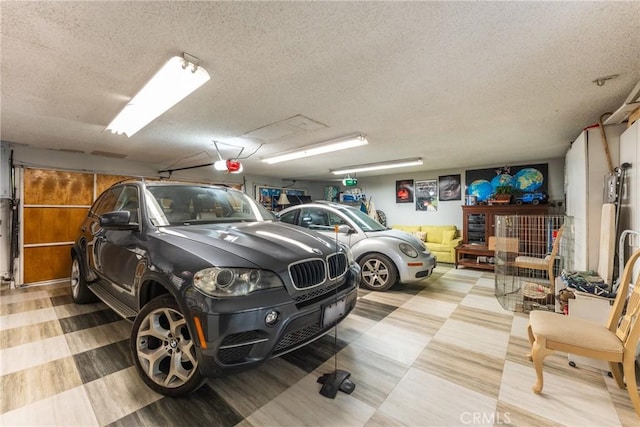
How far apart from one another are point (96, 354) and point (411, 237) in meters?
4.16

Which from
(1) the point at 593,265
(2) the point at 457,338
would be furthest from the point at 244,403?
(1) the point at 593,265

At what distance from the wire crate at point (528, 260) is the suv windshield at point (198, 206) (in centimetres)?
345

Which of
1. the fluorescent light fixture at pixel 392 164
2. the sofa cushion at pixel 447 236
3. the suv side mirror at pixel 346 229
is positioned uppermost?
the fluorescent light fixture at pixel 392 164

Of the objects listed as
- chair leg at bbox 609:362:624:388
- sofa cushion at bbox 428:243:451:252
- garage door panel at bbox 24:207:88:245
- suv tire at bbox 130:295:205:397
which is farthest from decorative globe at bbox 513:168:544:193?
garage door panel at bbox 24:207:88:245

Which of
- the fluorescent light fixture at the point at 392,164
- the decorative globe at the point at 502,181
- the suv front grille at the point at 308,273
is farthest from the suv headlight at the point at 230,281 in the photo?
the decorative globe at the point at 502,181

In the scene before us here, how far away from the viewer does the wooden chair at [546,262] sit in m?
3.42

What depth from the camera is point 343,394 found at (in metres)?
1.71

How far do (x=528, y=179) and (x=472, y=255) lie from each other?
2374 mm

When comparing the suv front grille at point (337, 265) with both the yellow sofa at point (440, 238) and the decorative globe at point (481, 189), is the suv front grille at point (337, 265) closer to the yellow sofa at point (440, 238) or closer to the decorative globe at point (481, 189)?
the yellow sofa at point (440, 238)

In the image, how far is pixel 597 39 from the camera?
166 centimetres

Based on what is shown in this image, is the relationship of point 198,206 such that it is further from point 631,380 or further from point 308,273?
point 631,380

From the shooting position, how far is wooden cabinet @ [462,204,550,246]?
5720 millimetres

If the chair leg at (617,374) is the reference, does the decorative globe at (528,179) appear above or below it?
above

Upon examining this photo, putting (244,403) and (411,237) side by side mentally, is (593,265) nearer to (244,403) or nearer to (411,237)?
(411,237)
